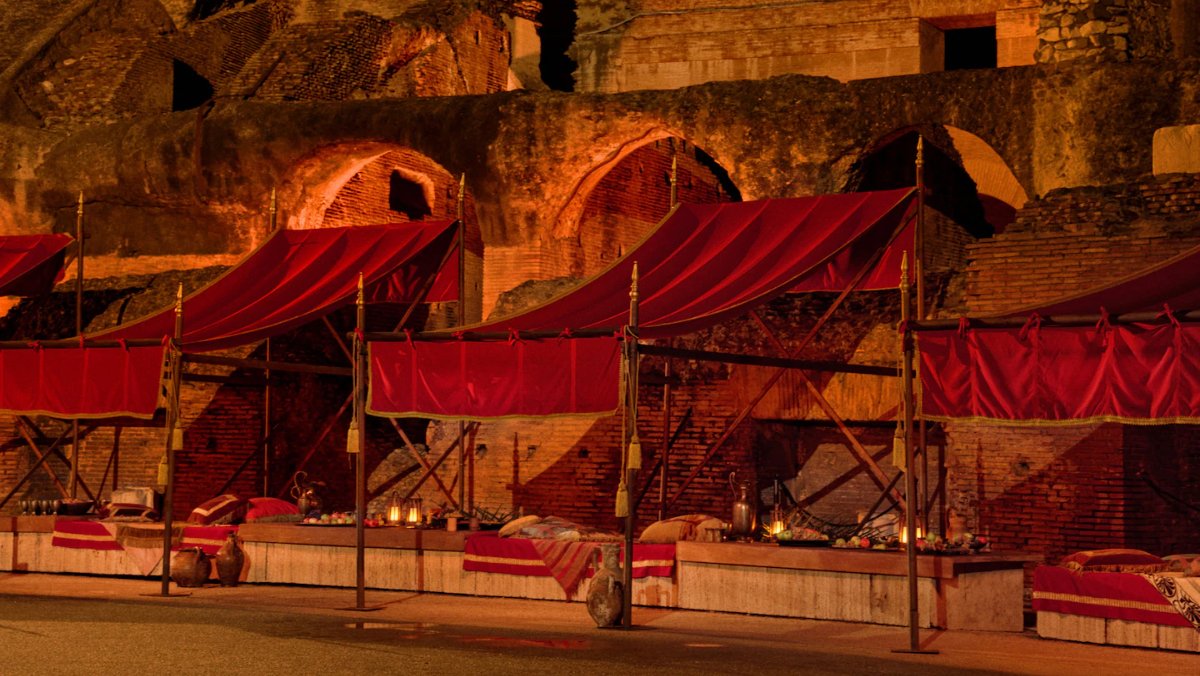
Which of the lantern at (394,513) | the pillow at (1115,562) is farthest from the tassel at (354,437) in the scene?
the pillow at (1115,562)

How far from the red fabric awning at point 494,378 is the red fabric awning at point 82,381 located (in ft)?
6.74

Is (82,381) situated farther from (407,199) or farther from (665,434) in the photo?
(407,199)

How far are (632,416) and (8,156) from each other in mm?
10854

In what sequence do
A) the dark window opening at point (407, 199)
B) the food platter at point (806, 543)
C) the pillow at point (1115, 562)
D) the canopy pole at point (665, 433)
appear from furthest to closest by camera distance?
the dark window opening at point (407, 199) < the canopy pole at point (665, 433) < the food platter at point (806, 543) < the pillow at point (1115, 562)

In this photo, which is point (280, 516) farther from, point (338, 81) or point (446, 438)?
point (338, 81)

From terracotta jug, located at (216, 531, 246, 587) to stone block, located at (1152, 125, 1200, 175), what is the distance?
715 centimetres

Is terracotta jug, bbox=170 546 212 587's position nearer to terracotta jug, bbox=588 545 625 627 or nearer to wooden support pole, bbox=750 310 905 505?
terracotta jug, bbox=588 545 625 627

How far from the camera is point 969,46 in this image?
2188 cm

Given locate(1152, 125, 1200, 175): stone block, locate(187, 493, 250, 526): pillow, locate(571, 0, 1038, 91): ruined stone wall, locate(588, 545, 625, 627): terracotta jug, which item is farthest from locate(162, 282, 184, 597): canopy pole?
locate(571, 0, 1038, 91): ruined stone wall

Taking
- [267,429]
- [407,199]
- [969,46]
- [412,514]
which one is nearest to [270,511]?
[412,514]

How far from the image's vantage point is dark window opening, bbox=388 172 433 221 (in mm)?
20125

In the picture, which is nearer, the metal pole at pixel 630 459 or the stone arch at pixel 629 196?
the metal pole at pixel 630 459

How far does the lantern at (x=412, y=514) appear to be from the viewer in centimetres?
1246

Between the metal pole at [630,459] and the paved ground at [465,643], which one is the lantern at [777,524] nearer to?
the paved ground at [465,643]
